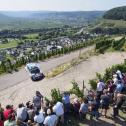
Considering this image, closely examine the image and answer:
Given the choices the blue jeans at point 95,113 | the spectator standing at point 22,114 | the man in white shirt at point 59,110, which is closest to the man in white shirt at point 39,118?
the spectator standing at point 22,114

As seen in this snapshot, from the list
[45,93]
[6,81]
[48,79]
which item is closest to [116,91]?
[45,93]

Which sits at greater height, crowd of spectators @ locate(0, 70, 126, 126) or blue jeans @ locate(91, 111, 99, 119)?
crowd of spectators @ locate(0, 70, 126, 126)

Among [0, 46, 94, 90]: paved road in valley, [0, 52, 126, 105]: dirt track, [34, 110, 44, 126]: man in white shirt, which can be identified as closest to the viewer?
[34, 110, 44, 126]: man in white shirt

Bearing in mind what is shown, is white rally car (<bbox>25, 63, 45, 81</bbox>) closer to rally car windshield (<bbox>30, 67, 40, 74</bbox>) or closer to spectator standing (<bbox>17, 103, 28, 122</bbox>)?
rally car windshield (<bbox>30, 67, 40, 74</bbox>)

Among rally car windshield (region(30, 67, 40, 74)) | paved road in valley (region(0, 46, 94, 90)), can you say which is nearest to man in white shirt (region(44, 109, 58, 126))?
paved road in valley (region(0, 46, 94, 90))

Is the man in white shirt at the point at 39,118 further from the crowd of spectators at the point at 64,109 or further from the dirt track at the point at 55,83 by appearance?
the dirt track at the point at 55,83

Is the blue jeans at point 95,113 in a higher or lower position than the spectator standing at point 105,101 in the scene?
lower

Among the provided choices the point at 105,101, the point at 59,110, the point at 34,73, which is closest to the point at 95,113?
the point at 105,101
